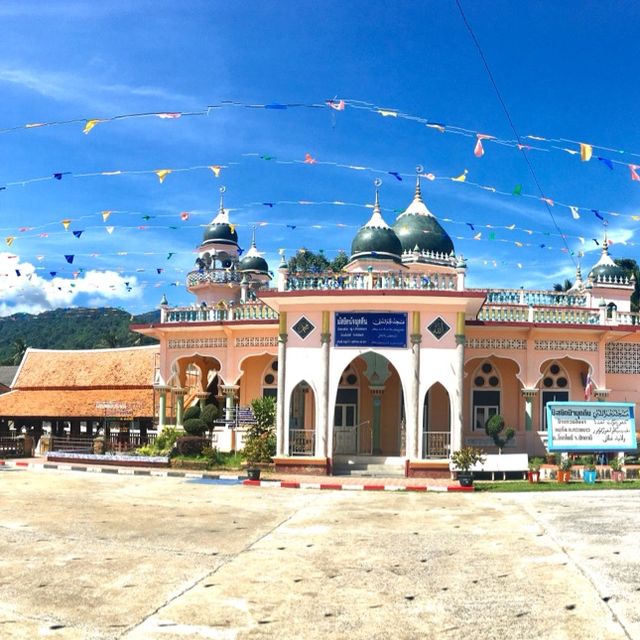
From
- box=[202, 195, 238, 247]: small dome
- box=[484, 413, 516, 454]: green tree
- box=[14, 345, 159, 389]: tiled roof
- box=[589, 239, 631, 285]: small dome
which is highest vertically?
box=[202, 195, 238, 247]: small dome

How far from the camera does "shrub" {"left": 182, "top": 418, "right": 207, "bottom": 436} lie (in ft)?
69.5

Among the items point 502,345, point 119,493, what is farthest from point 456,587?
point 502,345

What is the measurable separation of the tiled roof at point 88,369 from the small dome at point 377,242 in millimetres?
9771

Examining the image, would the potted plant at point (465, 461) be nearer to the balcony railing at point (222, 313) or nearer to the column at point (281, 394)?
the column at point (281, 394)

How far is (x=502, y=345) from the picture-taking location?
2142 cm

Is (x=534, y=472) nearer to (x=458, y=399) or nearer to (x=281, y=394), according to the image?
(x=458, y=399)

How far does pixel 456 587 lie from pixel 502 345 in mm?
14738

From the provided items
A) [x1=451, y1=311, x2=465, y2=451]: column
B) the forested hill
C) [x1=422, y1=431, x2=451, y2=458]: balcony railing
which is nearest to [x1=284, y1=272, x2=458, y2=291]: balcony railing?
[x1=451, y1=311, x2=465, y2=451]: column

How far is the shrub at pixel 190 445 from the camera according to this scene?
2066 cm

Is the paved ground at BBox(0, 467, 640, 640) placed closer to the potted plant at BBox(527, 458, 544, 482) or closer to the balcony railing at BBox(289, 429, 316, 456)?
the potted plant at BBox(527, 458, 544, 482)

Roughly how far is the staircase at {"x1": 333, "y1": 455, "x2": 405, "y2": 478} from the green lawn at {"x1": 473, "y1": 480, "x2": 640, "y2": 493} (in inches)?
84.9

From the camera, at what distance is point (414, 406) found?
18.0m

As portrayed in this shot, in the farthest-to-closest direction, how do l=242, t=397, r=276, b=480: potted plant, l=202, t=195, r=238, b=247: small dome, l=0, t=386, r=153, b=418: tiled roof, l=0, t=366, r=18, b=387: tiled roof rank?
1. l=0, t=366, r=18, b=387: tiled roof
2. l=202, t=195, r=238, b=247: small dome
3. l=0, t=386, r=153, b=418: tiled roof
4. l=242, t=397, r=276, b=480: potted plant

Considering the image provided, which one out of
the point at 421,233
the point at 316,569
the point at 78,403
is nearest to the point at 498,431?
the point at 421,233
